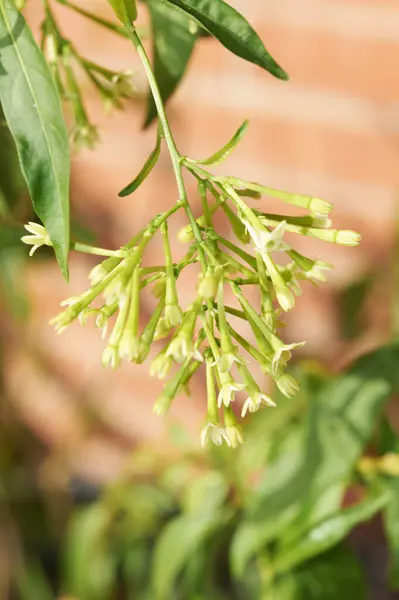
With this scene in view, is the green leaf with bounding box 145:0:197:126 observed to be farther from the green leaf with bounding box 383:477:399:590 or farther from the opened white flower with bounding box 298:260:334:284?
the green leaf with bounding box 383:477:399:590

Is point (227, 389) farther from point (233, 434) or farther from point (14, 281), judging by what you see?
point (14, 281)

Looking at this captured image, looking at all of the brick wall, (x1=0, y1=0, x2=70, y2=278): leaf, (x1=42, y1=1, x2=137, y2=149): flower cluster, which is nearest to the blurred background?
the brick wall

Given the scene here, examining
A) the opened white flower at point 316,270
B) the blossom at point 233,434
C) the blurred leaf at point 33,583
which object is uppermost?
the opened white flower at point 316,270

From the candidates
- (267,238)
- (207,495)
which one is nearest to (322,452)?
(207,495)

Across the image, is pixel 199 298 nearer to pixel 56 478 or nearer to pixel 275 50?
pixel 275 50

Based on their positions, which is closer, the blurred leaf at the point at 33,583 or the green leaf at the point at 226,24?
the green leaf at the point at 226,24

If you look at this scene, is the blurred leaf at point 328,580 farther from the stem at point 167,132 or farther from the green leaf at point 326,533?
the stem at point 167,132

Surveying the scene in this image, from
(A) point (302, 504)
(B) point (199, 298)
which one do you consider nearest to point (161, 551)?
(A) point (302, 504)

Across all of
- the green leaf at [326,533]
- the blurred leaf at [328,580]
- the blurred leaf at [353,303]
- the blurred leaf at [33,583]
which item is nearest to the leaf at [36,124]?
the green leaf at [326,533]
